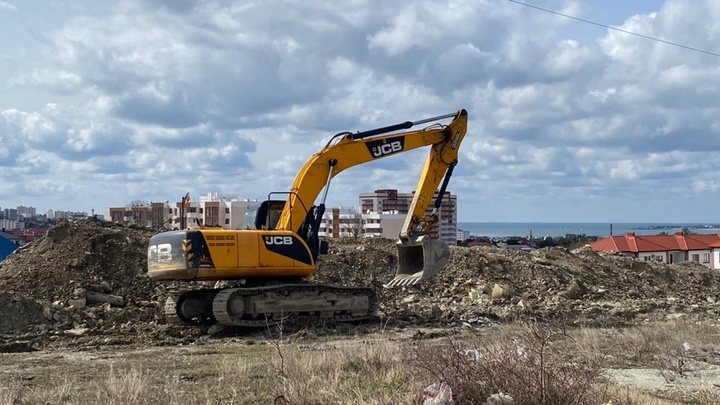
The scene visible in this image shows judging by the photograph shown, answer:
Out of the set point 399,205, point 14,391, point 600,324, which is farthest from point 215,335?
point 399,205

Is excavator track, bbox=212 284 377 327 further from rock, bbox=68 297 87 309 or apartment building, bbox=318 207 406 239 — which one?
apartment building, bbox=318 207 406 239

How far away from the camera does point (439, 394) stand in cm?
658

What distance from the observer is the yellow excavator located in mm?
14750

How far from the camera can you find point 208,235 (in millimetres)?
14680

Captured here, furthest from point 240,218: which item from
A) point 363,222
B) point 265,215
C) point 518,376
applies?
point 363,222

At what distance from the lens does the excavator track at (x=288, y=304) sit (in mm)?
14891

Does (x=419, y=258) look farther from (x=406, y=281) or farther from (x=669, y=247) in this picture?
(x=669, y=247)

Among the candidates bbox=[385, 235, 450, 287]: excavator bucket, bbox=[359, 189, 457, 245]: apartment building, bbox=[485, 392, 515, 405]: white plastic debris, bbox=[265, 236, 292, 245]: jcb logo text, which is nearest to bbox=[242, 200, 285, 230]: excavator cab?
bbox=[265, 236, 292, 245]: jcb logo text

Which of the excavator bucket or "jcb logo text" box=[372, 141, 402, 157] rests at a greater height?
"jcb logo text" box=[372, 141, 402, 157]

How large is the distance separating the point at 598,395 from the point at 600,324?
9.91 metres

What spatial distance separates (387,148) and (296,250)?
3.24m

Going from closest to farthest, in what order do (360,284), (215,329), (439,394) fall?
(439,394), (215,329), (360,284)

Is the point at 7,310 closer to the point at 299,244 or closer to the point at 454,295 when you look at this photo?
the point at 299,244

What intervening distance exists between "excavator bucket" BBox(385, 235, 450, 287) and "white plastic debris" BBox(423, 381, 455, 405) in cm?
885
